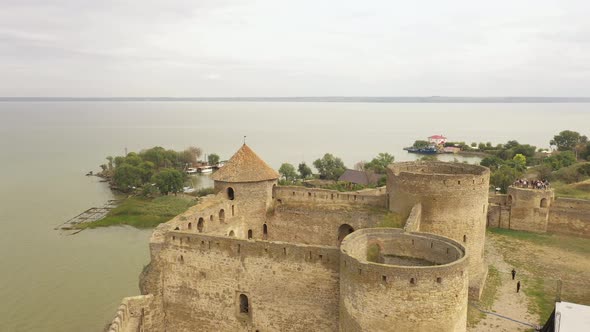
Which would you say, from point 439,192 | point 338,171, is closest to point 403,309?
point 439,192

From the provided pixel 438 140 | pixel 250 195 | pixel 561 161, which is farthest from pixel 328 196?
pixel 438 140

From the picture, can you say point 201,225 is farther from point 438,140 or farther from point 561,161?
point 438,140

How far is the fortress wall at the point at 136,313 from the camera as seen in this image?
16.1 metres

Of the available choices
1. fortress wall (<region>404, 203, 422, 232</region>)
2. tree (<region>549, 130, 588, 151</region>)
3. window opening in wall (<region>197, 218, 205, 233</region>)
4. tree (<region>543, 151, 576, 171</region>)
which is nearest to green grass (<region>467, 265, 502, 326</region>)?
fortress wall (<region>404, 203, 422, 232</region>)

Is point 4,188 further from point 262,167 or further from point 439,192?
point 439,192

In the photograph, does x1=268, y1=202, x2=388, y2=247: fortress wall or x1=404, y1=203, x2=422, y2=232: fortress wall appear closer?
x1=404, y1=203, x2=422, y2=232: fortress wall

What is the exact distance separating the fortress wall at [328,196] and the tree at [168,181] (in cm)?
2965

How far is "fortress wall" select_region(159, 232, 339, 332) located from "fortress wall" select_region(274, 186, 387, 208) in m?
6.81

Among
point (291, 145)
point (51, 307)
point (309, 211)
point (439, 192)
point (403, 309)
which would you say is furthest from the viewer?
point (291, 145)

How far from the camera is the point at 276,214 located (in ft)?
71.2

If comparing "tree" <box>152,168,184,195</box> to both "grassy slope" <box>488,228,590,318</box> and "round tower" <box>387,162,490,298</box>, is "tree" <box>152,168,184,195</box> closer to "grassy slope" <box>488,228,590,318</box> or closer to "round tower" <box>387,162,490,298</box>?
"grassy slope" <box>488,228,590,318</box>

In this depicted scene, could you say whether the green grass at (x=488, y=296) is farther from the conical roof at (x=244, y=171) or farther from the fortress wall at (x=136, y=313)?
the fortress wall at (x=136, y=313)

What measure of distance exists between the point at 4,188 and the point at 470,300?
188ft

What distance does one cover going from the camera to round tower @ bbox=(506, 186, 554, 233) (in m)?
27.4
